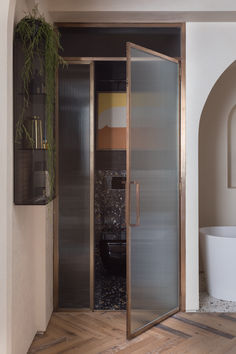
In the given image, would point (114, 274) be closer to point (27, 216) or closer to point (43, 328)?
point (43, 328)

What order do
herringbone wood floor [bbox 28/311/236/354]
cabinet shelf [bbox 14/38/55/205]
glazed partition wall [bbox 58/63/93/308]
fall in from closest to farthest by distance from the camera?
1. cabinet shelf [bbox 14/38/55/205]
2. herringbone wood floor [bbox 28/311/236/354]
3. glazed partition wall [bbox 58/63/93/308]

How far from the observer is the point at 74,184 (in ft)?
11.9

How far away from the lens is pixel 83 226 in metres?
3.63

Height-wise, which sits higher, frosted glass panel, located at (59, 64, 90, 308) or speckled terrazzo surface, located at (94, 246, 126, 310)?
frosted glass panel, located at (59, 64, 90, 308)

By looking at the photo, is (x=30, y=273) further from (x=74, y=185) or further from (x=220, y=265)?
(x=220, y=265)

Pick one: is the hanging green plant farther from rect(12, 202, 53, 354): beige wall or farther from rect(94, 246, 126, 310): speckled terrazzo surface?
rect(94, 246, 126, 310): speckled terrazzo surface

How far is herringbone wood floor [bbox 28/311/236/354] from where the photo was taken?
9.57ft

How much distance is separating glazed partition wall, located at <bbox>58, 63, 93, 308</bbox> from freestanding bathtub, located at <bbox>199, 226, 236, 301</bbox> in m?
1.23

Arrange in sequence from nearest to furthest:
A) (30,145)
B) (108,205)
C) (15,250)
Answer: (15,250)
(30,145)
(108,205)

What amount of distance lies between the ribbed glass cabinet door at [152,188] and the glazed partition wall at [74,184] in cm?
58

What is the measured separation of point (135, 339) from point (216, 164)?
2.51 m

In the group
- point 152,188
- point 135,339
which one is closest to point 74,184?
point 152,188

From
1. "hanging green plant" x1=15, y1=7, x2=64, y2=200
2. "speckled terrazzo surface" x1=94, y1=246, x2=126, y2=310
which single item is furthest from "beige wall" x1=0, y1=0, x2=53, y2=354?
"speckled terrazzo surface" x1=94, y1=246, x2=126, y2=310

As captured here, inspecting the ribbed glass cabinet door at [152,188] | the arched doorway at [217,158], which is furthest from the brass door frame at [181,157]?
the arched doorway at [217,158]
